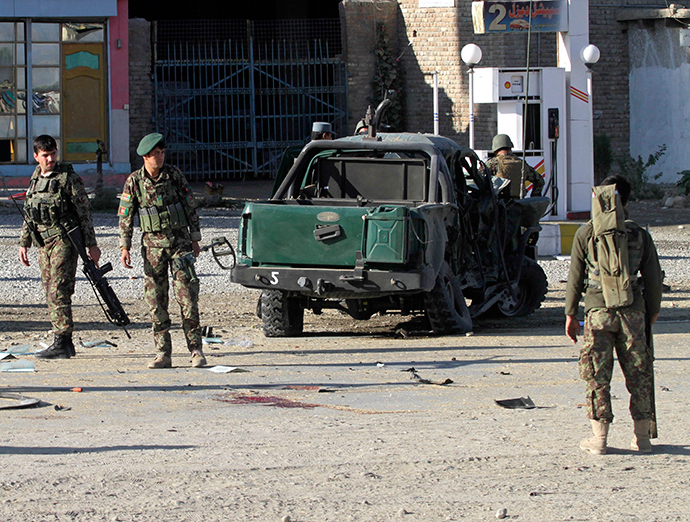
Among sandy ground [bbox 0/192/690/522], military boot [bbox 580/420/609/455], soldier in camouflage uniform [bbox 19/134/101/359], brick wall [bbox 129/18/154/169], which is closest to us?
sandy ground [bbox 0/192/690/522]

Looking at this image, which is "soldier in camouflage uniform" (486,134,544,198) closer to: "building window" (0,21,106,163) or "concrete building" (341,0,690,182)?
"concrete building" (341,0,690,182)

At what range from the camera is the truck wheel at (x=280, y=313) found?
9328 mm

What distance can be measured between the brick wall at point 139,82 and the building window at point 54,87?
0.86 meters

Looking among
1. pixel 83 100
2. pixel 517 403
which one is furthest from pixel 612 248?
pixel 83 100

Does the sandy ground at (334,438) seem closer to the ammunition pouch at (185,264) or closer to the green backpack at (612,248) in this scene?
the ammunition pouch at (185,264)

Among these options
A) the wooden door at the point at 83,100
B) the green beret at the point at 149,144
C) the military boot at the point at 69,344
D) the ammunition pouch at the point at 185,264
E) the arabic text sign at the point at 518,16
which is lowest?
the military boot at the point at 69,344

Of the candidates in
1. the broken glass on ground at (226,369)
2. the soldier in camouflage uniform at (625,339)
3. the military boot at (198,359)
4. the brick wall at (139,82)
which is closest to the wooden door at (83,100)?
the brick wall at (139,82)

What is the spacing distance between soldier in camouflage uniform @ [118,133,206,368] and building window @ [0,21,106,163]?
1564 cm

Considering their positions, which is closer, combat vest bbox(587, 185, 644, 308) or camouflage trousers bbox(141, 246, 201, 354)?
combat vest bbox(587, 185, 644, 308)

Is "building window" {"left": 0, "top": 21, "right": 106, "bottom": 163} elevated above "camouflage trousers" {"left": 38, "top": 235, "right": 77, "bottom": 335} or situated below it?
above

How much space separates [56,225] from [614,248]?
4.60m

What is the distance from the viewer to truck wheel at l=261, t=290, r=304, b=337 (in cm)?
933

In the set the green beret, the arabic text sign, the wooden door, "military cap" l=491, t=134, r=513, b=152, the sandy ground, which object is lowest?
the sandy ground

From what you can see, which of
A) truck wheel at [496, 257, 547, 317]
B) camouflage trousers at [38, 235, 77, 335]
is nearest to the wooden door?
truck wheel at [496, 257, 547, 317]
